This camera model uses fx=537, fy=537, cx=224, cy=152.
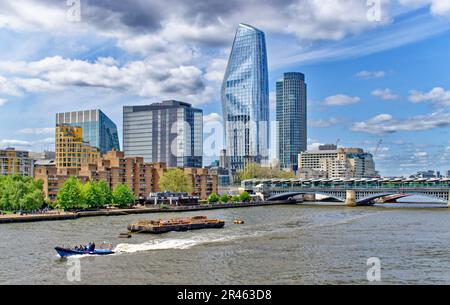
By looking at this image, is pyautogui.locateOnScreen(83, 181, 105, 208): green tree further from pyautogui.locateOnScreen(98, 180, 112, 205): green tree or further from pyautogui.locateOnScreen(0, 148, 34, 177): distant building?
pyautogui.locateOnScreen(0, 148, 34, 177): distant building

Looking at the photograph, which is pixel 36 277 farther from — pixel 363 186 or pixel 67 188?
pixel 363 186

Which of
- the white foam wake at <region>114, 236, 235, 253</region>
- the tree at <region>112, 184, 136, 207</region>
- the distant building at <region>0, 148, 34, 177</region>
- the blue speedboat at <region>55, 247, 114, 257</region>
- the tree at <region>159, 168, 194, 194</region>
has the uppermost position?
the distant building at <region>0, 148, 34, 177</region>

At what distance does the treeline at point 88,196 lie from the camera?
99.5 metres

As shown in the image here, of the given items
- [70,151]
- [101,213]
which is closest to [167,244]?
[101,213]

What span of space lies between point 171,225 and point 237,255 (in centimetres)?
2599

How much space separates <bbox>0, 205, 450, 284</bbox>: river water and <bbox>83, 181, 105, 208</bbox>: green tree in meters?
27.1

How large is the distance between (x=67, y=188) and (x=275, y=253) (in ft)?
200

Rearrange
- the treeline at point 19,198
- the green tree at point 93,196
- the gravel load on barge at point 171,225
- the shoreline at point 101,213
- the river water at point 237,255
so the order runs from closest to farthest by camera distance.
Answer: the river water at point 237,255
the gravel load on barge at point 171,225
the shoreline at point 101,213
the treeline at point 19,198
the green tree at point 93,196

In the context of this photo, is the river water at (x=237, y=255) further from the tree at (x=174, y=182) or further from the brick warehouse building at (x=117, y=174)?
the tree at (x=174, y=182)

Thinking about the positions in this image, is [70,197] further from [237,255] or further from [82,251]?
[237,255]

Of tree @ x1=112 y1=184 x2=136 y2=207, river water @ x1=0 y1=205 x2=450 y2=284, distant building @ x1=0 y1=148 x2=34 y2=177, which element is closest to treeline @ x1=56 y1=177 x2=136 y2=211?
tree @ x1=112 y1=184 x2=136 y2=207

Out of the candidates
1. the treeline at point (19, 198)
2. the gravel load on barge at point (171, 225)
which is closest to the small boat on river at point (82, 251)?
the gravel load on barge at point (171, 225)

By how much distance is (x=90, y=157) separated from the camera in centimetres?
18375

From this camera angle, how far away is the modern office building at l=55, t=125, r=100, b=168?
181 m
